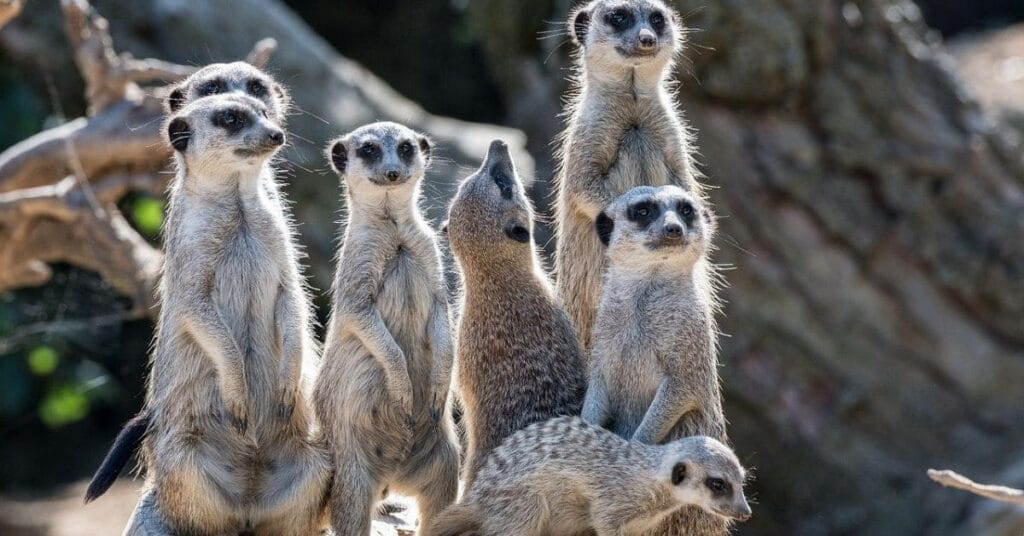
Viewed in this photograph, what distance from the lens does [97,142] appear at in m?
7.51

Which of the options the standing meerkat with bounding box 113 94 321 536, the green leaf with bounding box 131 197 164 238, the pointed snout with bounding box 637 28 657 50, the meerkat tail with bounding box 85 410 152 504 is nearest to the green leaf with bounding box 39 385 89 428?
the green leaf with bounding box 131 197 164 238

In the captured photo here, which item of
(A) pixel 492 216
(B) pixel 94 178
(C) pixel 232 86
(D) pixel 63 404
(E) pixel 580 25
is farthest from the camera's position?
(D) pixel 63 404

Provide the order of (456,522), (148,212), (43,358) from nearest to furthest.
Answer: (456,522)
(148,212)
(43,358)

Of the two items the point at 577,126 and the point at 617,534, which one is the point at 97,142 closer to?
the point at 577,126

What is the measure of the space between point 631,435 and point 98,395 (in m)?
6.38

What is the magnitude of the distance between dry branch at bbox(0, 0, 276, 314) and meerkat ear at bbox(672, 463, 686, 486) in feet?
12.1

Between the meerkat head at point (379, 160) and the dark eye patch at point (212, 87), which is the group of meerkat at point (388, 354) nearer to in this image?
the meerkat head at point (379, 160)

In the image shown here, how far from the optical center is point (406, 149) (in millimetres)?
4711

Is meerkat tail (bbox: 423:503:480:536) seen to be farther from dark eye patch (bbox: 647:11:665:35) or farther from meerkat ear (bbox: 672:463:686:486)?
dark eye patch (bbox: 647:11:665:35)

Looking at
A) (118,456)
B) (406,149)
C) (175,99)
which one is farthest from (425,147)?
(118,456)

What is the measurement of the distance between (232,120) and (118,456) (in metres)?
1.14

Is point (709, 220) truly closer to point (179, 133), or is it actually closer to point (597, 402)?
point (597, 402)

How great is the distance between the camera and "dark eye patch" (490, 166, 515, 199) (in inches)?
188

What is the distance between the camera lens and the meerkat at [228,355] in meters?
4.50
